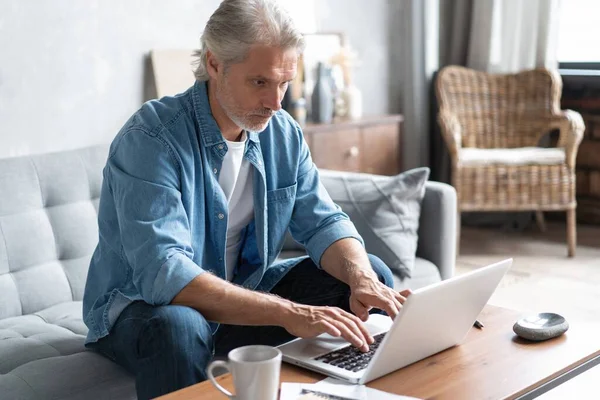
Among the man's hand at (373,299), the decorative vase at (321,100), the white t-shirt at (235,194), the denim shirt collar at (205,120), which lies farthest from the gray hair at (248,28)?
the decorative vase at (321,100)

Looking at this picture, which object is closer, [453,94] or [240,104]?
[240,104]

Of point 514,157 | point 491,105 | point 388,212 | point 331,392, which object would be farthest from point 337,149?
point 331,392

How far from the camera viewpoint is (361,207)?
2.45 m

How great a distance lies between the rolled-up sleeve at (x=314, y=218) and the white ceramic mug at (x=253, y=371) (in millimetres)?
708

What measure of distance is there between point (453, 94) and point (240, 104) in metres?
2.56

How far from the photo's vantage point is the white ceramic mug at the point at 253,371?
1.10 m

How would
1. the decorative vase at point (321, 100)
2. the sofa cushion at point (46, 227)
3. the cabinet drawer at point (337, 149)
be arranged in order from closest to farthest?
the sofa cushion at point (46, 227) → the cabinet drawer at point (337, 149) → the decorative vase at point (321, 100)

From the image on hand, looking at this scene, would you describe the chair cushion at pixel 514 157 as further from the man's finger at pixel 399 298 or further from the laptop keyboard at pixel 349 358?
the laptop keyboard at pixel 349 358

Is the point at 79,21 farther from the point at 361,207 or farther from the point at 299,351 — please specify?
the point at 299,351

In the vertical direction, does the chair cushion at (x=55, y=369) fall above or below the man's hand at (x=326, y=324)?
below

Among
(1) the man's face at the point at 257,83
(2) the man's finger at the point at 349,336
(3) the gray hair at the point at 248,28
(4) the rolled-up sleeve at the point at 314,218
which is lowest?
(2) the man's finger at the point at 349,336

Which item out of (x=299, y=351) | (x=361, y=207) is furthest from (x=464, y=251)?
(x=299, y=351)

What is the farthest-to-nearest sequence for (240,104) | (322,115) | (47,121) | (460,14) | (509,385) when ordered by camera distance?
1. (460,14)
2. (322,115)
3. (47,121)
4. (240,104)
5. (509,385)

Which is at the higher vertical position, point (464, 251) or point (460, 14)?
point (460, 14)
